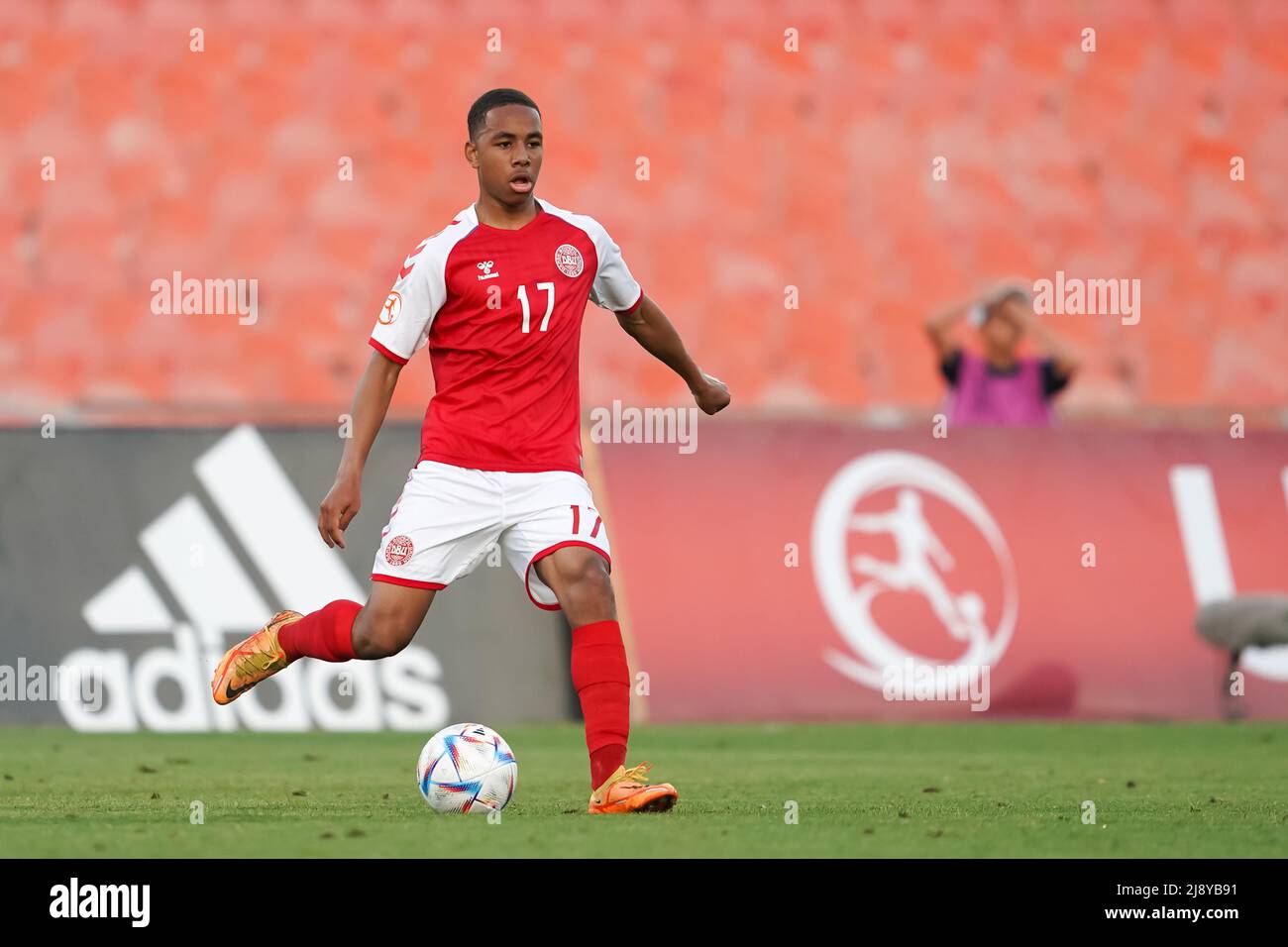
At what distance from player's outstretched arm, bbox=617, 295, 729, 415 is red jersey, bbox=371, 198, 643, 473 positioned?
1.34 feet

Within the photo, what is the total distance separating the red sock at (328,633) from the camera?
19.2 ft

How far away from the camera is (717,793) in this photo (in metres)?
6.33

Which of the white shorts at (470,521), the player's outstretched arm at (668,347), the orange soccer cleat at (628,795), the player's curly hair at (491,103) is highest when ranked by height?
the player's curly hair at (491,103)

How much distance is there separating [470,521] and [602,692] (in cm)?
63

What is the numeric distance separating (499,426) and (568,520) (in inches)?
13.3

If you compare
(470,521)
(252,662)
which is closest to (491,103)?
(470,521)

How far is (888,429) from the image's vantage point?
1011cm

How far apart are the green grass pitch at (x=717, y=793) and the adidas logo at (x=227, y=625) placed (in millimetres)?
236

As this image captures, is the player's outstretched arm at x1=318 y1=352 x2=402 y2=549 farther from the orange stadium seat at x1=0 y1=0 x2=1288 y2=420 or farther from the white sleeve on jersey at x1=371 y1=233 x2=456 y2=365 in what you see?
the orange stadium seat at x1=0 y1=0 x2=1288 y2=420

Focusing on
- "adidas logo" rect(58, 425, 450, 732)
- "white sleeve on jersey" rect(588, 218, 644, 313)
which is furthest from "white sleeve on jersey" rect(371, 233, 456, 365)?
"adidas logo" rect(58, 425, 450, 732)

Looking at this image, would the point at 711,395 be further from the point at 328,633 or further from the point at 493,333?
the point at 328,633

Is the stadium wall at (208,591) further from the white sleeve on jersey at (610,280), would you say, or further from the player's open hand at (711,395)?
the white sleeve on jersey at (610,280)

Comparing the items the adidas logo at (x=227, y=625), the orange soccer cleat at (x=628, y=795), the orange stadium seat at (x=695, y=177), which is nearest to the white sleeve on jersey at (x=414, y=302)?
the orange soccer cleat at (x=628, y=795)

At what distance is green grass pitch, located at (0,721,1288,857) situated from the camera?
15.7 feet
